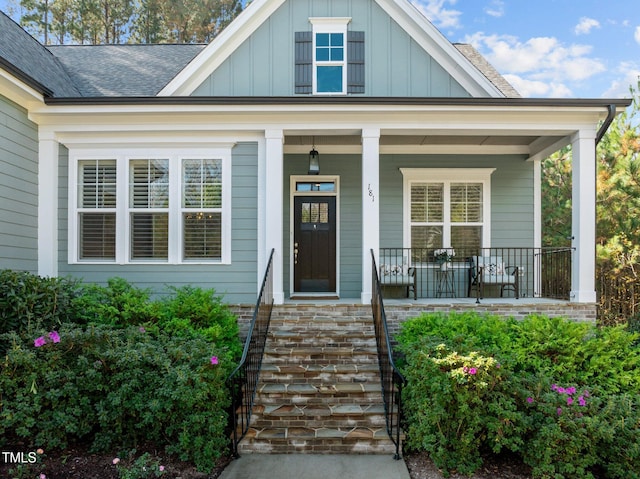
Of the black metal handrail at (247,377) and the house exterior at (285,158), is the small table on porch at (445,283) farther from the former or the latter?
the black metal handrail at (247,377)

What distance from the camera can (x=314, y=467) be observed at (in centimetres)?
400

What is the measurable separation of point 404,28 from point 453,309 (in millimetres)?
5432

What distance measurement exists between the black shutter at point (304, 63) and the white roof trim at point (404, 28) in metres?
0.78

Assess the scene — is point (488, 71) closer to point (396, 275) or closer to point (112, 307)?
point (396, 275)

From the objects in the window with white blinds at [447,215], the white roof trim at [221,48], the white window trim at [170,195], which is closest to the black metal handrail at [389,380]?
the white window trim at [170,195]

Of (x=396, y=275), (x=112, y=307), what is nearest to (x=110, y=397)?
(x=112, y=307)

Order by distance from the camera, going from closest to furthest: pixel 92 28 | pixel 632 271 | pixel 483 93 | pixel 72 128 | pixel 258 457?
pixel 258 457 < pixel 72 128 < pixel 483 93 < pixel 632 271 < pixel 92 28

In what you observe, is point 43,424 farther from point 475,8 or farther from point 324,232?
point 475,8

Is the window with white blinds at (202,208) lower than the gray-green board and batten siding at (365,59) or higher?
lower

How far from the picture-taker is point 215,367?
14.2 ft

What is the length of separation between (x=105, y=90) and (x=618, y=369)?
9850 mm

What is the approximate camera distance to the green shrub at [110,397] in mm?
3934

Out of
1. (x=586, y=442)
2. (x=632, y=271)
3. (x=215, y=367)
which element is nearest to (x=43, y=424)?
(x=215, y=367)

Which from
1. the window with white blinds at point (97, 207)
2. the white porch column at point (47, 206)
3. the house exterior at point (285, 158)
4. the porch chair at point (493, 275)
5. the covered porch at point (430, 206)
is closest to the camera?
the house exterior at point (285, 158)
